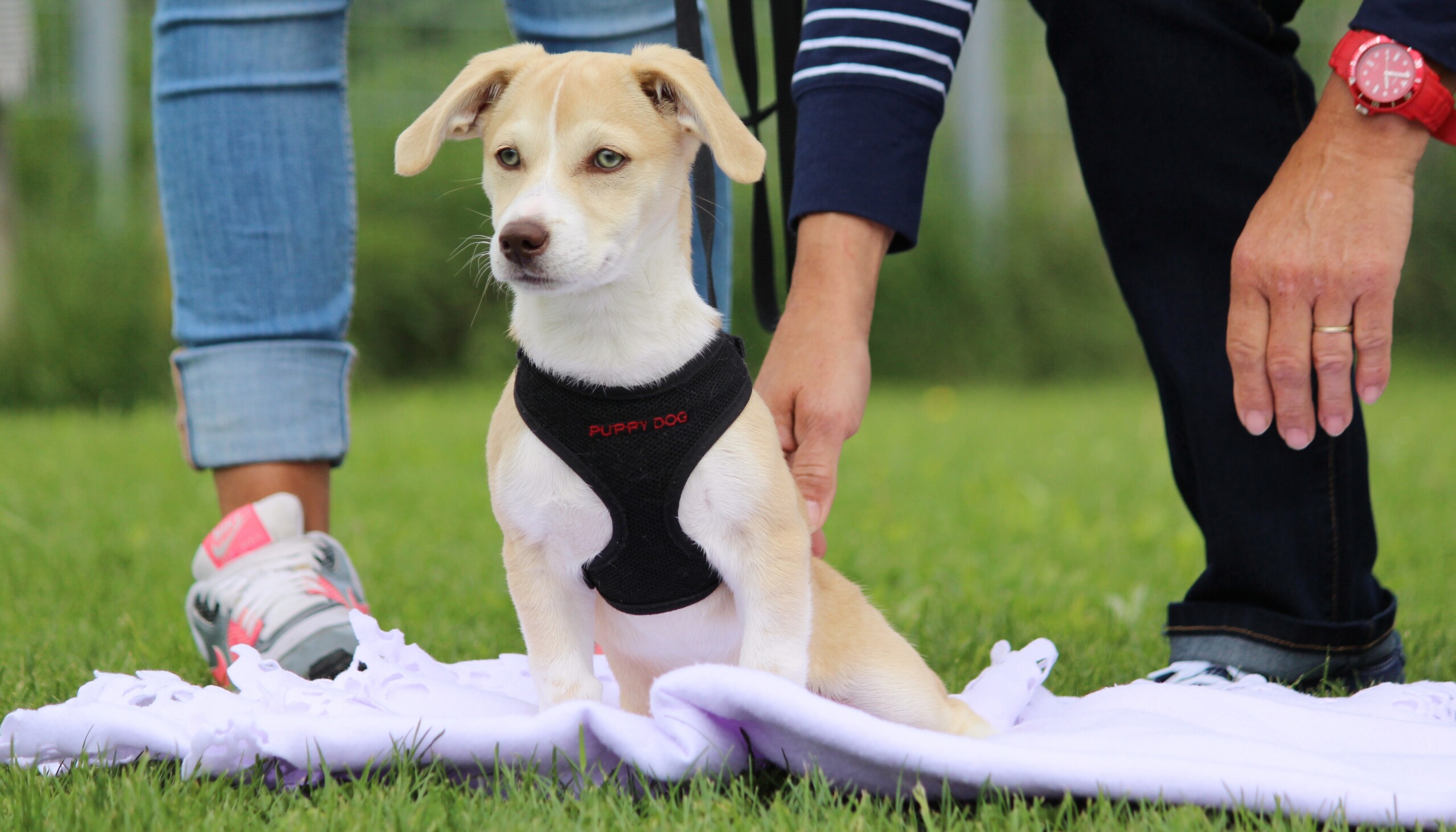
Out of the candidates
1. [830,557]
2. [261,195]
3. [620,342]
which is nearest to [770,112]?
[620,342]

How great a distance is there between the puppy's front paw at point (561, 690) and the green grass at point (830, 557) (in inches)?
5.9

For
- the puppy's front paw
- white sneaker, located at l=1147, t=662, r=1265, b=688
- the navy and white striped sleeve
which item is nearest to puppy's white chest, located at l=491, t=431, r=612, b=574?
the puppy's front paw

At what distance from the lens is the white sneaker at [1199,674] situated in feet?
7.80

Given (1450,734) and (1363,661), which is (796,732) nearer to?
(1450,734)

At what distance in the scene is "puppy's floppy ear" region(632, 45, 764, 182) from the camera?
1.78 metres

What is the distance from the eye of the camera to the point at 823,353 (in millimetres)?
2160

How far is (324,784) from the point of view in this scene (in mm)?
1694

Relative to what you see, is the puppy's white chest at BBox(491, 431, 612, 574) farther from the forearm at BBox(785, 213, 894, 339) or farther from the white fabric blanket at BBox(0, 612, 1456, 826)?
the forearm at BBox(785, 213, 894, 339)

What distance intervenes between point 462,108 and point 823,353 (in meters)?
0.68

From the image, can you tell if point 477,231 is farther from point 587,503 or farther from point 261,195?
point 587,503

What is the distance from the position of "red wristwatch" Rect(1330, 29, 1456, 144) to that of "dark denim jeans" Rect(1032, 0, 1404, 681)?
52 cm

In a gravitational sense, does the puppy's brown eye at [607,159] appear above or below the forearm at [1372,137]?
below

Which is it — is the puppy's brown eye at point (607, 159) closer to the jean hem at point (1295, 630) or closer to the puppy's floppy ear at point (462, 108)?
the puppy's floppy ear at point (462, 108)

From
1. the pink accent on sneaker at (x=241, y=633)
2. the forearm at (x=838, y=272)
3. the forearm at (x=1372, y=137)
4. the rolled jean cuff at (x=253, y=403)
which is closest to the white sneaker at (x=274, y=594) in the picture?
the pink accent on sneaker at (x=241, y=633)
